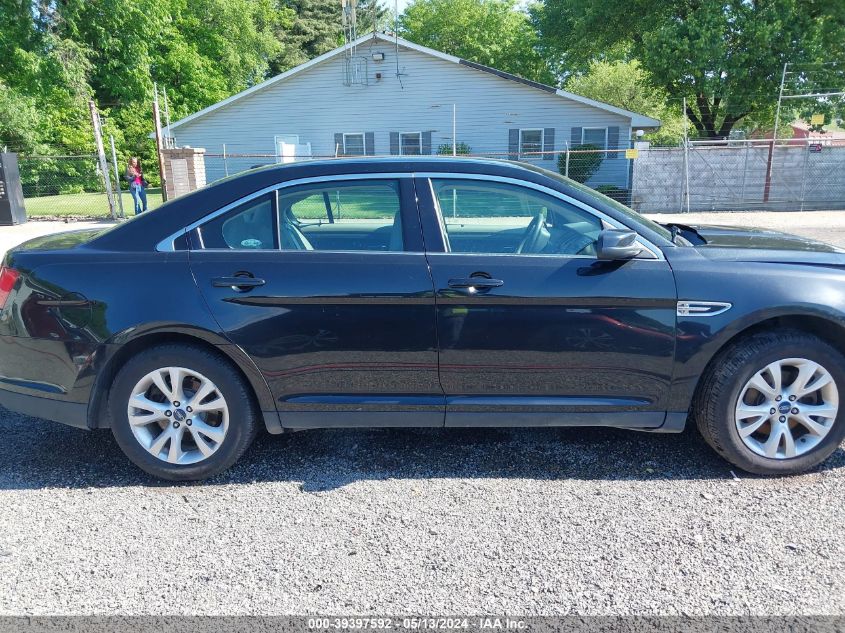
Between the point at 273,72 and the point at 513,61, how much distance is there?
18.3 meters

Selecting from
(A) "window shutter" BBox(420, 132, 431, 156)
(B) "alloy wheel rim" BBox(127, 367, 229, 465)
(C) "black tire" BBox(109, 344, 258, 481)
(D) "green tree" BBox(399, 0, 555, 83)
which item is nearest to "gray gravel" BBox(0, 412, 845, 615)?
(C) "black tire" BBox(109, 344, 258, 481)

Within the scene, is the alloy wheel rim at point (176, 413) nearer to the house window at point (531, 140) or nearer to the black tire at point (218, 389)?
the black tire at point (218, 389)

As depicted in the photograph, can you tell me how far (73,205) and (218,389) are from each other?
23238 mm

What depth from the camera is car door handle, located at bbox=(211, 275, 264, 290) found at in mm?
3205

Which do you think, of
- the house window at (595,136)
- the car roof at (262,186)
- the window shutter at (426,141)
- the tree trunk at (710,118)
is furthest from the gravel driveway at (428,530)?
the tree trunk at (710,118)

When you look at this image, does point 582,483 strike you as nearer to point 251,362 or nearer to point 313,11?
point 251,362

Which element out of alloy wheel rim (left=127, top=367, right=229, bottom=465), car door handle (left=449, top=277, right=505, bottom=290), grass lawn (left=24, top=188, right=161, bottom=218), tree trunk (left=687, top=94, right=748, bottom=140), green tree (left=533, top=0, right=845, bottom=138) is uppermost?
green tree (left=533, top=0, right=845, bottom=138)

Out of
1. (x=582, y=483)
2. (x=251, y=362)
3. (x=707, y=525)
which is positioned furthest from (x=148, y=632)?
(x=707, y=525)

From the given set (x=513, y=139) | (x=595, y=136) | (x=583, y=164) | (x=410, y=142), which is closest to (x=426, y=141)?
(x=410, y=142)

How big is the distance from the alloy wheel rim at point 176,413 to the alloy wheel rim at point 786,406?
2.71 metres

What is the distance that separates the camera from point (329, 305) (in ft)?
10.5

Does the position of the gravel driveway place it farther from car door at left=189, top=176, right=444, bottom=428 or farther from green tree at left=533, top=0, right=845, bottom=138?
green tree at left=533, top=0, right=845, bottom=138

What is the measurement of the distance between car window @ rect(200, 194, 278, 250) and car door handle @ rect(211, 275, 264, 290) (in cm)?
20

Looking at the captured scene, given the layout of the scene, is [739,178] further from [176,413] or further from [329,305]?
[176,413]
